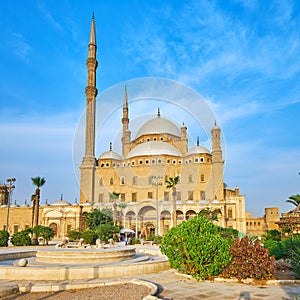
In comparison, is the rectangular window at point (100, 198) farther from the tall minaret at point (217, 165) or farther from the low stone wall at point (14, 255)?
the low stone wall at point (14, 255)

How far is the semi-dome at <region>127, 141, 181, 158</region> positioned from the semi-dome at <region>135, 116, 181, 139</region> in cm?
441

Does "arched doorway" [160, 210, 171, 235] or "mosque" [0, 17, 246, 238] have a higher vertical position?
"mosque" [0, 17, 246, 238]

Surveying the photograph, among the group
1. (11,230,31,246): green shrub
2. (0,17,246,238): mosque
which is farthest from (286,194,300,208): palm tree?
(11,230,31,246): green shrub

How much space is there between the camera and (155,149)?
4344 cm

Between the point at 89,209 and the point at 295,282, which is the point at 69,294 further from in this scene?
the point at 89,209

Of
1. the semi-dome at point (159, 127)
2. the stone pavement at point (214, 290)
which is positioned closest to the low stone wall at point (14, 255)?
the stone pavement at point (214, 290)

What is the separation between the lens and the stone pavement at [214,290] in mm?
6469

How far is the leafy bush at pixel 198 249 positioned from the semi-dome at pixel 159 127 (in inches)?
1586

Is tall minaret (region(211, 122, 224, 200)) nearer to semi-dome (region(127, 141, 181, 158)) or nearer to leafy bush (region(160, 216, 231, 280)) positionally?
semi-dome (region(127, 141, 181, 158))

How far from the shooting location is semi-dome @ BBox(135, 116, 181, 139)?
49438mm

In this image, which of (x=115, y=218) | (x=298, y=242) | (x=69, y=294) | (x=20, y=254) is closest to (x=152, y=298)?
(x=69, y=294)

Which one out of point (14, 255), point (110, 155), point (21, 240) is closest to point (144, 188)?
point (110, 155)

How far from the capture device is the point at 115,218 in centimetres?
3575

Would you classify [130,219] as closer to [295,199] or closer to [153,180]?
[153,180]
